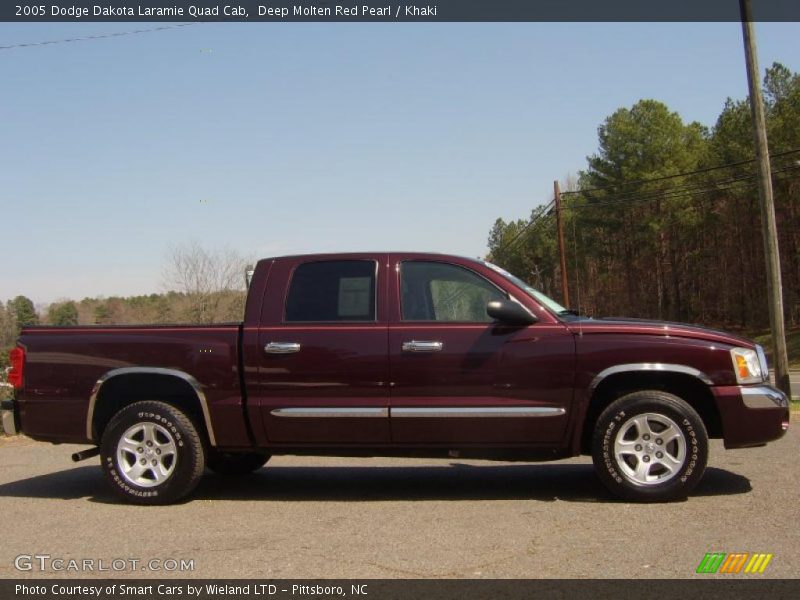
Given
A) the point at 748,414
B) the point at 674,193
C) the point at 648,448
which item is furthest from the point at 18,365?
the point at 674,193

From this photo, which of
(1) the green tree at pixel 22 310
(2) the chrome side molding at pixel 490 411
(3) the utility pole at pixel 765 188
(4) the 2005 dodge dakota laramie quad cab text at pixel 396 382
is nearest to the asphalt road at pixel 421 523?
(4) the 2005 dodge dakota laramie quad cab text at pixel 396 382

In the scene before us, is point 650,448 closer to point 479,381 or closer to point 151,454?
point 479,381

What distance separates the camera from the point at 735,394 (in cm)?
562

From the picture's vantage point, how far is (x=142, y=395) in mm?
6375

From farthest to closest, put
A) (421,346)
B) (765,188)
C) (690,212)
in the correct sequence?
(690,212) → (765,188) → (421,346)

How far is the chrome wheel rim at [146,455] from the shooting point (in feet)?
20.1

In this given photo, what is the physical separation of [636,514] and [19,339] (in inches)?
196

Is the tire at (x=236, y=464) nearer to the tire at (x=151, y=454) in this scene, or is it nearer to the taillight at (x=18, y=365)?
the tire at (x=151, y=454)

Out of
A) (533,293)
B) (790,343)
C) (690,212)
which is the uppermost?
(690,212)

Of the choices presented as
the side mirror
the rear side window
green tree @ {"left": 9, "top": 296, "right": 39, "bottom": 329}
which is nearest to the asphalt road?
the side mirror

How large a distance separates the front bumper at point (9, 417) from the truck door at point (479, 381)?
3.15 metres

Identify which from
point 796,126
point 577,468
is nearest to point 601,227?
point 796,126
